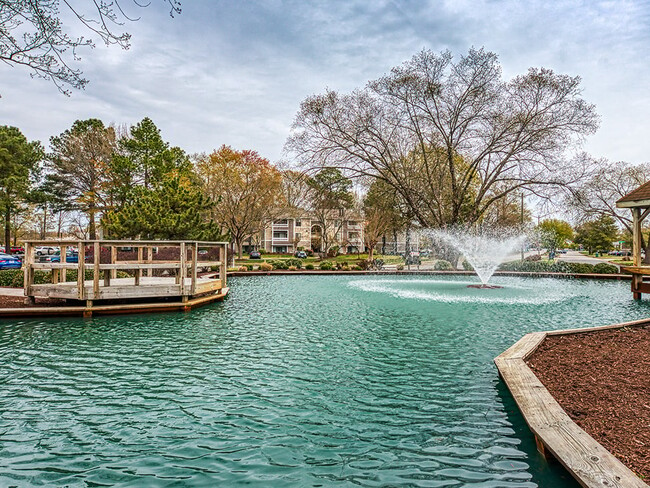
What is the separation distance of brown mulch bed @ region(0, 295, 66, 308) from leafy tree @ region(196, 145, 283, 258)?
901 inches

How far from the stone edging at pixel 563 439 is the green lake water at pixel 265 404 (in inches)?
9.9

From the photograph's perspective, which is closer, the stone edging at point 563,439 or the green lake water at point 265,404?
the stone edging at point 563,439

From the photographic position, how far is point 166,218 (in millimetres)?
20188

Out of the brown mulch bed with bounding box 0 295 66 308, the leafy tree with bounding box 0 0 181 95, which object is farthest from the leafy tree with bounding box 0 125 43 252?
the leafy tree with bounding box 0 0 181 95

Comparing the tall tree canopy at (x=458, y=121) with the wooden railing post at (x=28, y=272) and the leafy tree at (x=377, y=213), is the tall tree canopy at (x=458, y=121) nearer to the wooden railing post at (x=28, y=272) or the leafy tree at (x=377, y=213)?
the leafy tree at (x=377, y=213)

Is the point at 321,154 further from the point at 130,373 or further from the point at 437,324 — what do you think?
the point at 130,373

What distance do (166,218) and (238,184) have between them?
600 inches

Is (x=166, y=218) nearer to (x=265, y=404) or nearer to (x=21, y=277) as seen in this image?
(x=21, y=277)

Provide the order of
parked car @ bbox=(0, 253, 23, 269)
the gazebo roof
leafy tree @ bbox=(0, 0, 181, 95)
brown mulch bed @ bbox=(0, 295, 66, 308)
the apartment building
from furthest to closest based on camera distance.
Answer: the apartment building, parked car @ bbox=(0, 253, 23, 269), the gazebo roof, brown mulch bed @ bbox=(0, 295, 66, 308), leafy tree @ bbox=(0, 0, 181, 95)

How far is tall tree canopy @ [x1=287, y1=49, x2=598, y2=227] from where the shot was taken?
894 inches

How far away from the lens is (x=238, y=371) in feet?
18.4

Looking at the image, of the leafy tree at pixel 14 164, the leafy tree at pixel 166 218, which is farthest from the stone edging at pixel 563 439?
the leafy tree at pixel 14 164

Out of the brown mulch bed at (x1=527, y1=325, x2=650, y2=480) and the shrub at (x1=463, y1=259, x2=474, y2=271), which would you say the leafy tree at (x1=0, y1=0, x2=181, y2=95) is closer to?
the brown mulch bed at (x1=527, y1=325, x2=650, y2=480)

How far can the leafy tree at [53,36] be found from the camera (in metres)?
4.99
